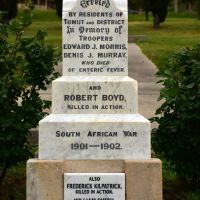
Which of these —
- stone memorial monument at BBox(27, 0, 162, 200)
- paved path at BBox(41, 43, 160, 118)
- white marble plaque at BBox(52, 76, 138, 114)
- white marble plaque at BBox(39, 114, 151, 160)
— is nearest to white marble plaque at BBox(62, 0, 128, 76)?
stone memorial monument at BBox(27, 0, 162, 200)

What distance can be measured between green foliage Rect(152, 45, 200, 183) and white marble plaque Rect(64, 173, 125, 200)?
1.08 meters

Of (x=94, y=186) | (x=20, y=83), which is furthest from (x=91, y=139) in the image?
(x=20, y=83)

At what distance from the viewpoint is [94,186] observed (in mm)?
5555

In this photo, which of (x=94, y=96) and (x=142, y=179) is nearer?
(x=142, y=179)

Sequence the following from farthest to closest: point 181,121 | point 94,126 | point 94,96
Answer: point 181,121 < point 94,96 < point 94,126

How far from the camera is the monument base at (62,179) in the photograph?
5527 millimetres

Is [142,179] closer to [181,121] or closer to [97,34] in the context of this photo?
[181,121]

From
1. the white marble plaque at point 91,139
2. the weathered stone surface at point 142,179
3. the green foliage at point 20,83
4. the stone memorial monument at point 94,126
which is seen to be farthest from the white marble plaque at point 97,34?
the weathered stone surface at point 142,179

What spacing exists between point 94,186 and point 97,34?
4.54ft

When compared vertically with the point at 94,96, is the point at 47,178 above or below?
below

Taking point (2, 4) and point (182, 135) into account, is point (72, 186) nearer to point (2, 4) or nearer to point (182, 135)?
point (182, 135)

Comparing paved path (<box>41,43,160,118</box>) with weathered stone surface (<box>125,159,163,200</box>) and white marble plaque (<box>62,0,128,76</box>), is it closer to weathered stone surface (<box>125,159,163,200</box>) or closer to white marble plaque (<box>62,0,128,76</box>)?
white marble plaque (<box>62,0,128,76</box>)

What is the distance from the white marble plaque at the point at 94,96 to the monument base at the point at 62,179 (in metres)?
0.51

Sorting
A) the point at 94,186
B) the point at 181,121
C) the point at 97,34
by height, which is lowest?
the point at 94,186
